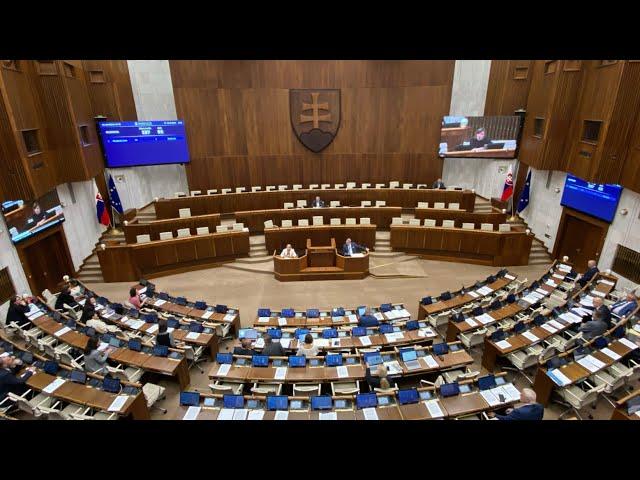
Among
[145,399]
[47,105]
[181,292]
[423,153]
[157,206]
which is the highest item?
[47,105]

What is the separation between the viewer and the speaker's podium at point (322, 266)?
11.2m

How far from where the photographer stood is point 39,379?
19.5ft

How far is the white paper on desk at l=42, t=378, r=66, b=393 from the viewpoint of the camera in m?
5.69

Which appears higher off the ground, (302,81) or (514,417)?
(302,81)

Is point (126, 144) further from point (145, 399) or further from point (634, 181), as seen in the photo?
point (634, 181)

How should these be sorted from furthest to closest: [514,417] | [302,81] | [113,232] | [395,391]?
[302,81] → [113,232] → [395,391] → [514,417]

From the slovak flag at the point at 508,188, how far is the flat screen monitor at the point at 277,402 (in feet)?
39.7

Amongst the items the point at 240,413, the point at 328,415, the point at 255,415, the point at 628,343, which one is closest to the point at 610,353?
the point at 628,343

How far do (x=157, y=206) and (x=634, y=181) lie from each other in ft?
49.0

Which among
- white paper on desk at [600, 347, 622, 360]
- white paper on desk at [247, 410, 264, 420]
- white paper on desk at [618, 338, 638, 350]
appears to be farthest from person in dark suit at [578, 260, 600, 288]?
white paper on desk at [247, 410, 264, 420]

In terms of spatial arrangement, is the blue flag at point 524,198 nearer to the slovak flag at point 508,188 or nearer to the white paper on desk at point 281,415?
the slovak flag at point 508,188

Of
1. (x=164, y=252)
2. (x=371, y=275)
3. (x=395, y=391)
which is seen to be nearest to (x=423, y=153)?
(x=371, y=275)

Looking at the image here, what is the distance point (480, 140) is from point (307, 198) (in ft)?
23.9

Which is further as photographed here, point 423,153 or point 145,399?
point 423,153
